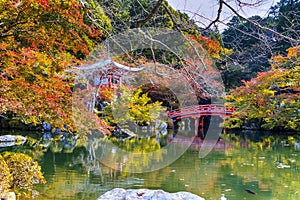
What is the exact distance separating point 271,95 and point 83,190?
9324mm

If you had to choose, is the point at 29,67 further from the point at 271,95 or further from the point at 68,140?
the point at 271,95

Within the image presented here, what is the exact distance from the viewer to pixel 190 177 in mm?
4949

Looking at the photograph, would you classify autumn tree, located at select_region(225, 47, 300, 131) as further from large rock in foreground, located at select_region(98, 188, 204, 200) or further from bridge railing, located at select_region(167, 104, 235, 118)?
large rock in foreground, located at select_region(98, 188, 204, 200)

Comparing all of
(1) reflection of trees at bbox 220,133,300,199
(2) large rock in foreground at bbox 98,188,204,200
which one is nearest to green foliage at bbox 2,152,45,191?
(2) large rock in foreground at bbox 98,188,204,200

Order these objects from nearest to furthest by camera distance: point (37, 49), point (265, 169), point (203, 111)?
1. point (37, 49)
2. point (265, 169)
3. point (203, 111)

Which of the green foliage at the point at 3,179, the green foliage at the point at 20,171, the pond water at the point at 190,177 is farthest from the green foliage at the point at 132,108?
the green foliage at the point at 3,179

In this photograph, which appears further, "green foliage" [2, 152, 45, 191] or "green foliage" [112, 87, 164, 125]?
"green foliage" [112, 87, 164, 125]

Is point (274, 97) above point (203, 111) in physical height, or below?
above

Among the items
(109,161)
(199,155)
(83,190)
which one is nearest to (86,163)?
(109,161)

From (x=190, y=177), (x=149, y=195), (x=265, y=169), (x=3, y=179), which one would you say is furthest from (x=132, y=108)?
(x=149, y=195)

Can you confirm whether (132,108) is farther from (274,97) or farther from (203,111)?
(274,97)

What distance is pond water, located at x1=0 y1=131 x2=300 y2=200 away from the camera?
13.2 feet

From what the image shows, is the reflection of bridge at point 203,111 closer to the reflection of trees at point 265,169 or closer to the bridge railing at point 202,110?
the bridge railing at point 202,110

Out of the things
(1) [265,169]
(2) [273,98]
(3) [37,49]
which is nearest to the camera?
(3) [37,49]
